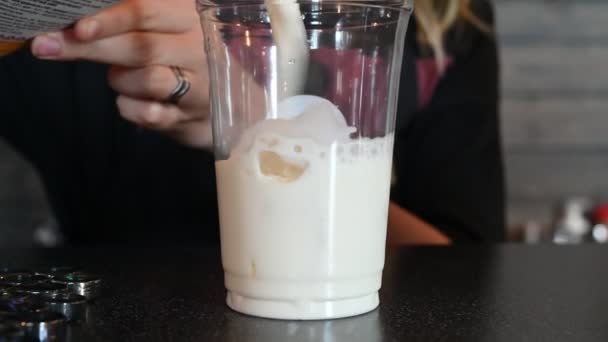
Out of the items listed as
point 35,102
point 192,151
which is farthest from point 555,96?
point 35,102

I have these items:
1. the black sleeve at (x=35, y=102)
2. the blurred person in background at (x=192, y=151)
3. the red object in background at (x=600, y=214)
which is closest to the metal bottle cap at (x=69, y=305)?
the blurred person in background at (x=192, y=151)

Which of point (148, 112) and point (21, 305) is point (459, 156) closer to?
point (148, 112)

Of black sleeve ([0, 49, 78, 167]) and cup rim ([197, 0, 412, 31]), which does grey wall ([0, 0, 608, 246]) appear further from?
cup rim ([197, 0, 412, 31])

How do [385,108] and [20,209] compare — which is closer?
[385,108]

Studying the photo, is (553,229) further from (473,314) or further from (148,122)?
(473,314)

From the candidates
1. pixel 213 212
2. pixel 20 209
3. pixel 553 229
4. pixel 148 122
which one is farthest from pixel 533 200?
pixel 148 122

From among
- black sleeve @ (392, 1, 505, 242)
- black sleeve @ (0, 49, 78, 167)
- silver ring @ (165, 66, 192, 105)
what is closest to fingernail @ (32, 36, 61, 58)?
silver ring @ (165, 66, 192, 105)
